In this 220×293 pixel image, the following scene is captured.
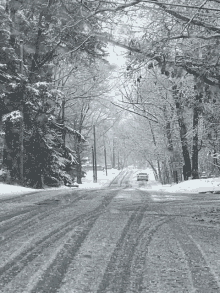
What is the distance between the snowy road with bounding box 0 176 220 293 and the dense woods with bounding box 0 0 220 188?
3155 millimetres

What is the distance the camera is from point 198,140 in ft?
74.3

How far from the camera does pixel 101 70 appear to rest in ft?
54.3

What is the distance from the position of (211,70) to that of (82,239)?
4428 millimetres

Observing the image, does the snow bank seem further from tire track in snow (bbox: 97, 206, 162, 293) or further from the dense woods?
tire track in snow (bbox: 97, 206, 162, 293)

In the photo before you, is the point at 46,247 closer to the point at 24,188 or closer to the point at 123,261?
the point at 123,261

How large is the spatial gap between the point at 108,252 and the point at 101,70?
12997 millimetres

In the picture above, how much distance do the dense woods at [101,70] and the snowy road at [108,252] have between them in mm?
3155

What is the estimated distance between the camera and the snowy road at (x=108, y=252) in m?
3.30

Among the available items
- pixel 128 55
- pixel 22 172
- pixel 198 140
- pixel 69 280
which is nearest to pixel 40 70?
pixel 22 172

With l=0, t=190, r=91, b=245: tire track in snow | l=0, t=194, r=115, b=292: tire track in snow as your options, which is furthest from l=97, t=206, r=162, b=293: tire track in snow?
l=0, t=190, r=91, b=245: tire track in snow

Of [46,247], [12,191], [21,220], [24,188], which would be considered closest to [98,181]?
[24,188]

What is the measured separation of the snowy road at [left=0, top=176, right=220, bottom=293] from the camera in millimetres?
3297

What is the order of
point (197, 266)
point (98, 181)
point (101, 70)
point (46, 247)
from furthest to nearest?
point (98, 181) → point (101, 70) → point (46, 247) → point (197, 266)

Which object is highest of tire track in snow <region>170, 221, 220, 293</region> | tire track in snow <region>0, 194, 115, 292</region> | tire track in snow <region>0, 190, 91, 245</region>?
tire track in snow <region>0, 190, 91, 245</region>
